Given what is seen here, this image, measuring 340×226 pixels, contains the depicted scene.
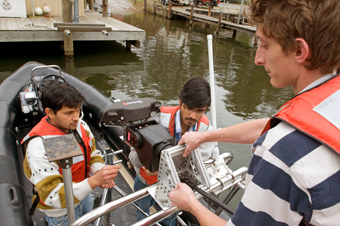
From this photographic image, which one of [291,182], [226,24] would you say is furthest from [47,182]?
[226,24]

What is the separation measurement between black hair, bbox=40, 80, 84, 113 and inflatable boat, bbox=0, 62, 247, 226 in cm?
31

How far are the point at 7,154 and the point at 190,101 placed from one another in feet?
5.73

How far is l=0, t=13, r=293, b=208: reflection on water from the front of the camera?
21.7 ft

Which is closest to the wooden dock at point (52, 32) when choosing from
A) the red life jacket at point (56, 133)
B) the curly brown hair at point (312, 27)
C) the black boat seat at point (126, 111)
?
the black boat seat at point (126, 111)

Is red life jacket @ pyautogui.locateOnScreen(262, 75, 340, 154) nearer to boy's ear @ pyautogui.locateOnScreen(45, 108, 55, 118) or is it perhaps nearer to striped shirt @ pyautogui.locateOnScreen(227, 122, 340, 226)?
striped shirt @ pyautogui.locateOnScreen(227, 122, 340, 226)

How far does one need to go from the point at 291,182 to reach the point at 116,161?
160 centimetres

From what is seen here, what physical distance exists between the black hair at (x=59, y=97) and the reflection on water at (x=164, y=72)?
3317 mm

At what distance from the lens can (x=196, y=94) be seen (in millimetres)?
1658

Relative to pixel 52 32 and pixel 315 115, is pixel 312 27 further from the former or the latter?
pixel 52 32

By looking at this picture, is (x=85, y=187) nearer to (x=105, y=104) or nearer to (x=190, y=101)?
(x=190, y=101)

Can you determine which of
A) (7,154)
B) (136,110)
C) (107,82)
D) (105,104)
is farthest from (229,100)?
(7,154)

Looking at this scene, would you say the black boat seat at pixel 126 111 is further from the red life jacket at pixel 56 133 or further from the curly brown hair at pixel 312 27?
the curly brown hair at pixel 312 27

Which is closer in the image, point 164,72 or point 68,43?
point 68,43

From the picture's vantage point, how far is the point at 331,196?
1.97 feet
